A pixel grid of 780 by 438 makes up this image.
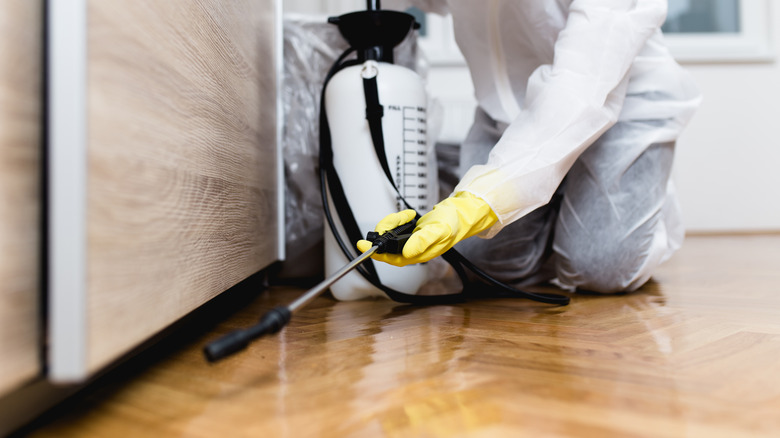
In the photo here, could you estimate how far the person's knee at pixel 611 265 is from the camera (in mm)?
921

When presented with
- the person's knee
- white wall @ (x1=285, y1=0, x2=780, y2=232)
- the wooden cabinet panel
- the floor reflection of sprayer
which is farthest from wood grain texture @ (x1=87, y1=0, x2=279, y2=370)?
white wall @ (x1=285, y1=0, x2=780, y2=232)

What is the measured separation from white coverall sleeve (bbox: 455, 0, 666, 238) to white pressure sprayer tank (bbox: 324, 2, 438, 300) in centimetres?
19

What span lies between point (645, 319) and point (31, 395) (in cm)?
68

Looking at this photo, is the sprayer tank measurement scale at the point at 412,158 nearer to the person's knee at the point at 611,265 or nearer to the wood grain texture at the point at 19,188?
the person's knee at the point at 611,265

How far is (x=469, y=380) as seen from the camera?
18.7 inches

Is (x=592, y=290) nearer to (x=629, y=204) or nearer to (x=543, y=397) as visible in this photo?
(x=629, y=204)

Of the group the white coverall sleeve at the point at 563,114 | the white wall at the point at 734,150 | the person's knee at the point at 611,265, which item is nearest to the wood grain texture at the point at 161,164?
the white coverall sleeve at the point at 563,114

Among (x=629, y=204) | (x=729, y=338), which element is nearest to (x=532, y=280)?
(x=629, y=204)

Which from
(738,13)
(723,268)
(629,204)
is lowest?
(723,268)

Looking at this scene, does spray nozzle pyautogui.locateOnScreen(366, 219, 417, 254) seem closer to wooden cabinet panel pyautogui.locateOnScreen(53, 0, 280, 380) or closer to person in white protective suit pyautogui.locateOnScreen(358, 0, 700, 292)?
person in white protective suit pyautogui.locateOnScreen(358, 0, 700, 292)

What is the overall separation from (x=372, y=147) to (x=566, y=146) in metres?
0.31

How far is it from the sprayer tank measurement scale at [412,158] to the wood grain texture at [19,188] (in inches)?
22.6

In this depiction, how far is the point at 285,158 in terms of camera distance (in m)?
1.10

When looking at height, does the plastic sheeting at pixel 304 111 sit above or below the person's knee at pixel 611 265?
above
